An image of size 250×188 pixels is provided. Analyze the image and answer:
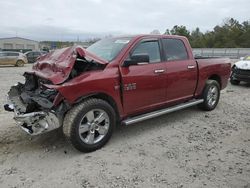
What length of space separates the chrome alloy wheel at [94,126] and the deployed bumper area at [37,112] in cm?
41

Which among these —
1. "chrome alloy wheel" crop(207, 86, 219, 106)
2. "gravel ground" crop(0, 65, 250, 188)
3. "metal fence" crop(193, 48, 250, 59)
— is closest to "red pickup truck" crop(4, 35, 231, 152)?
"gravel ground" crop(0, 65, 250, 188)

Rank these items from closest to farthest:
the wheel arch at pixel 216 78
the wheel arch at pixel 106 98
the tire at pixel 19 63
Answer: the wheel arch at pixel 106 98 → the wheel arch at pixel 216 78 → the tire at pixel 19 63

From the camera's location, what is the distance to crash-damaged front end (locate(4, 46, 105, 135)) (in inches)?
147

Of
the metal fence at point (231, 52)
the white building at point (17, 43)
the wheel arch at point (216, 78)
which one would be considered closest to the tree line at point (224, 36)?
the metal fence at point (231, 52)

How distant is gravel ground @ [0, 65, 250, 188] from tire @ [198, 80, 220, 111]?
90 centimetres

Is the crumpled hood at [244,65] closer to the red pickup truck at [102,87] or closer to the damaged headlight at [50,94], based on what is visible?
the red pickup truck at [102,87]

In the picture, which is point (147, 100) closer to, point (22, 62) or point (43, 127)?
point (43, 127)

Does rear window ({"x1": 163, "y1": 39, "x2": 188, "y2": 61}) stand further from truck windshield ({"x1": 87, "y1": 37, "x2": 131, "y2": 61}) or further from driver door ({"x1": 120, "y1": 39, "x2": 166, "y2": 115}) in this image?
truck windshield ({"x1": 87, "y1": 37, "x2": 131, "y2": 61})

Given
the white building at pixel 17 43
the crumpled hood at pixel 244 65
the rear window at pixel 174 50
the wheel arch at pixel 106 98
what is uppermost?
the white building at pixel 17 43

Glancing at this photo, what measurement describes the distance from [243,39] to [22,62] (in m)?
50.4

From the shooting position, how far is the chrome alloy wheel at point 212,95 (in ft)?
20.9

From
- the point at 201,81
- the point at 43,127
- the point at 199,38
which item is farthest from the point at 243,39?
the point at 43,127

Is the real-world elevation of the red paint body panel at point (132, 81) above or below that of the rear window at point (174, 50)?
below

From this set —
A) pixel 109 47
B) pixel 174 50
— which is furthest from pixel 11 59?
pixel 174 50
